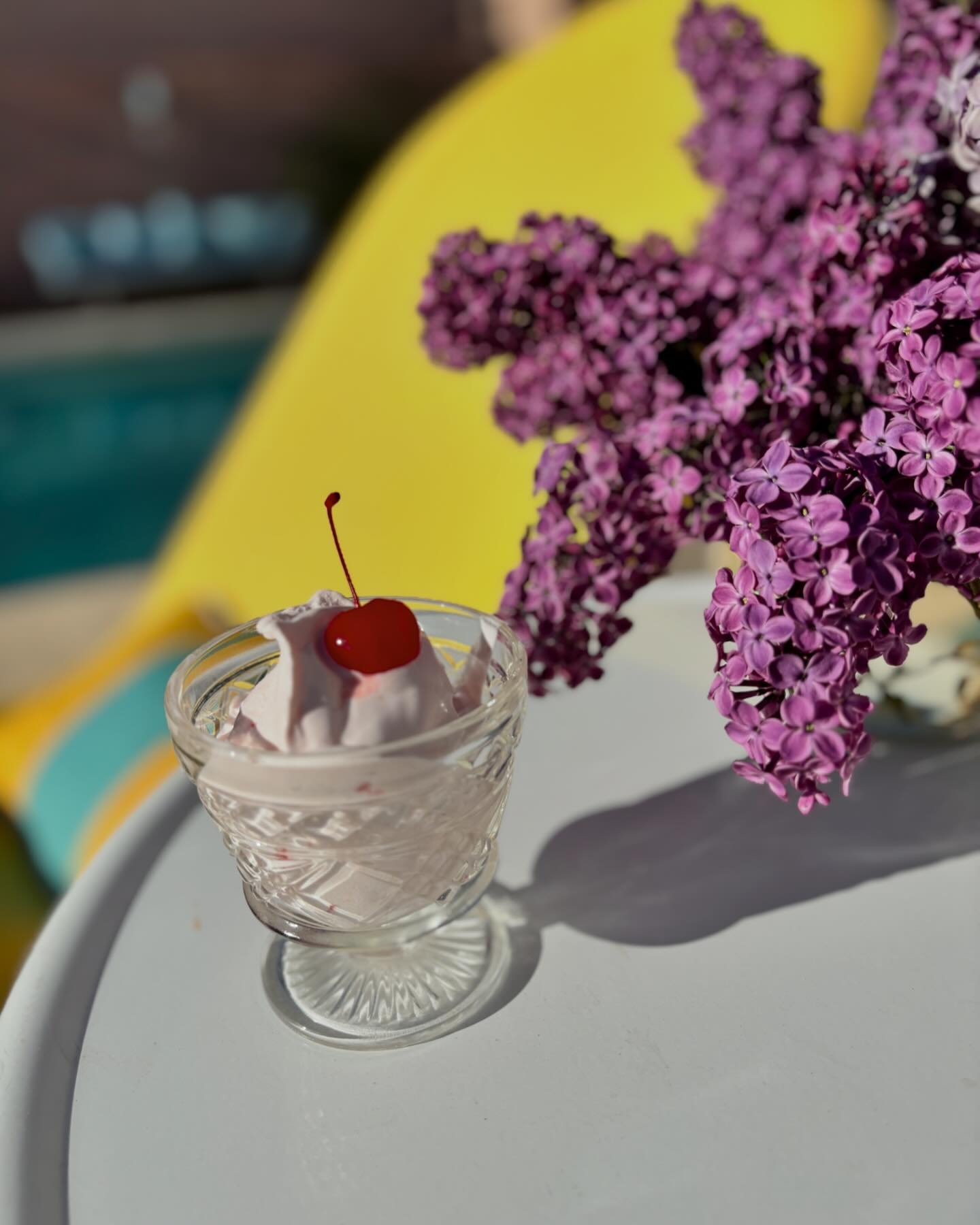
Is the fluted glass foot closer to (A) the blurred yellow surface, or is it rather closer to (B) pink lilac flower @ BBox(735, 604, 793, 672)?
(B) pink lilac flower @ BBox(735, 604, 793, 672)

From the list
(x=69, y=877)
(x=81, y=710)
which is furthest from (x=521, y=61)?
(x=69, y=877)

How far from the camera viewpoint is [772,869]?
19.7 inches

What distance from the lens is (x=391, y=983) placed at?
17.7 inches

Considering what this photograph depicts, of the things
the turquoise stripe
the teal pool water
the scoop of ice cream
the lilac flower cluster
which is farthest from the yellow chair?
the teal pool water

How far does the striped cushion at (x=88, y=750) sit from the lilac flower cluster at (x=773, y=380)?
0.54 m

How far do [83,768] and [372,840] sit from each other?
647mm

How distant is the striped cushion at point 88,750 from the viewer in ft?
2.98

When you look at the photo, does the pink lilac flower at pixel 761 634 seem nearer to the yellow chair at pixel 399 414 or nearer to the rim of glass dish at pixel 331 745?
the rim of glass dish at pixel 331 745

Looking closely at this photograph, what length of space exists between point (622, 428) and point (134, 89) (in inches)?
261

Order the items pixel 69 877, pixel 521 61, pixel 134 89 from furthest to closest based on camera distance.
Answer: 1. pixel 134 89
2. pixel 521 61
3. pixel 69 877

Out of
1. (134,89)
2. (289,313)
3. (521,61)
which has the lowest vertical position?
(289,313)

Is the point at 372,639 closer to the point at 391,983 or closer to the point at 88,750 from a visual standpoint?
the point at 391,983

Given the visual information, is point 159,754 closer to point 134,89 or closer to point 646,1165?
point 646,1165

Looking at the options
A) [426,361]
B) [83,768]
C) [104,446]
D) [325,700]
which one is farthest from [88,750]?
[104,446]
